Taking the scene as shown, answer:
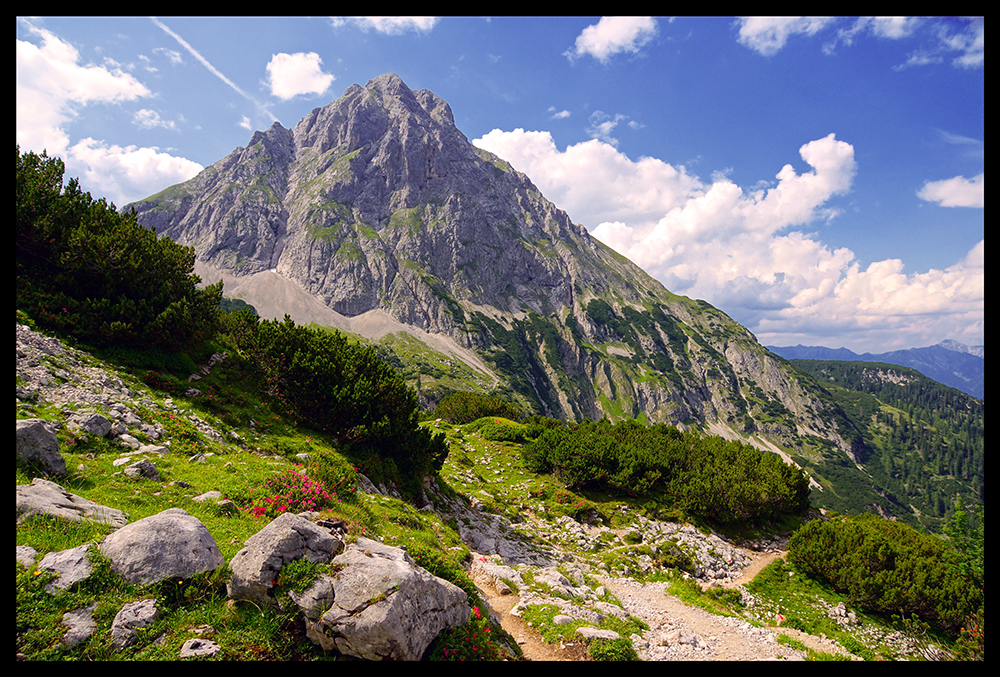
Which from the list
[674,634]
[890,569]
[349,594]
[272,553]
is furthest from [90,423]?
[890,569]

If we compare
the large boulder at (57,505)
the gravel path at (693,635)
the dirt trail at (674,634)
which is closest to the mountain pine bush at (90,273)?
the large boulder at (57,505)

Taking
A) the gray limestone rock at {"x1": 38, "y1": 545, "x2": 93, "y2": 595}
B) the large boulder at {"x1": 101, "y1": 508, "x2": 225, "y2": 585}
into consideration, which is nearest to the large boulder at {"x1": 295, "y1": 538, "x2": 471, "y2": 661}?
the large boulder at {"x1": 101, "y1": 508, "x2": 225, "y2": 585}

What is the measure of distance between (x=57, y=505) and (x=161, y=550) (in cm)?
253

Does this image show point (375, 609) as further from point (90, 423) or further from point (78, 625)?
point (90, 423)

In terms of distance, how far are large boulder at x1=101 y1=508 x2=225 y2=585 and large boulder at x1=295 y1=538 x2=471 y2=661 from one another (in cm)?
204

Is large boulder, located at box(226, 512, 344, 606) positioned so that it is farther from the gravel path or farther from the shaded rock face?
the gravel path

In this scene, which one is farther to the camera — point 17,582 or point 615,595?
point 615,595

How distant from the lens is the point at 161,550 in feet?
22.1

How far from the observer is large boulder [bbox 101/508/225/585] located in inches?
252

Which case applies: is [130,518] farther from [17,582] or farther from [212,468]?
[212,468]

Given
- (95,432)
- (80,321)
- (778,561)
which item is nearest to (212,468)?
(95,432)

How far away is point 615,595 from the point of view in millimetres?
15258
